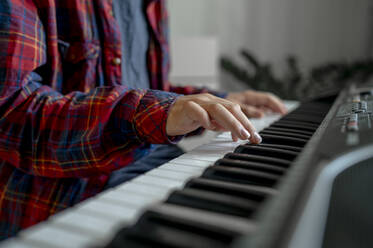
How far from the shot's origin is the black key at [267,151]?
0.42 metres

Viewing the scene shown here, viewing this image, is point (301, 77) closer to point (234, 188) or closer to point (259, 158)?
point (259, 158)

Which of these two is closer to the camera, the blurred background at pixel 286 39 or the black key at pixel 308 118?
the black key at pixel 308 118

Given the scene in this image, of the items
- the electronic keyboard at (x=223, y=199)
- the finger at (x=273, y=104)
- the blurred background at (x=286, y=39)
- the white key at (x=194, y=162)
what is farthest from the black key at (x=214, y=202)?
the blurred background at (x=286, y=39)

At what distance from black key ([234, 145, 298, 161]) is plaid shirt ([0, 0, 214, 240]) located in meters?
0.12

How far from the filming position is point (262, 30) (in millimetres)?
3055

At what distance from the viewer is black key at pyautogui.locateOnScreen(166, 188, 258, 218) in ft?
0.91

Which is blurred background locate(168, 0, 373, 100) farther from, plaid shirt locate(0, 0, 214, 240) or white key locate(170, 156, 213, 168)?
white key locate(170, 156, 213, 168)

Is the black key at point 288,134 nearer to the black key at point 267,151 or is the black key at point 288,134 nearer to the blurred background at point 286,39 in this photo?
the black key at point 267,151

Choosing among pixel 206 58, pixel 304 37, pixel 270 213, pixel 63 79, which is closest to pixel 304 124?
pixel 270 213

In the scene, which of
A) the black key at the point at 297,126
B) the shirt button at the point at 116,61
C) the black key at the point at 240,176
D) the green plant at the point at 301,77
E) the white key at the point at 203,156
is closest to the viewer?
the black key at the point at 240,176

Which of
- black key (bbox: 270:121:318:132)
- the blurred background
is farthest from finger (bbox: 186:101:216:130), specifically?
the blurred background

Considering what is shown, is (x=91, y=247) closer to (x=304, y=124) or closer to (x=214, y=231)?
(x=214, y=231)

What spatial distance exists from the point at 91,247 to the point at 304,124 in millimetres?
503

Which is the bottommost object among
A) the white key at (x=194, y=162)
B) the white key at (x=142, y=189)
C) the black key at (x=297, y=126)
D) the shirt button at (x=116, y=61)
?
the white key at (x=142, y=189)
